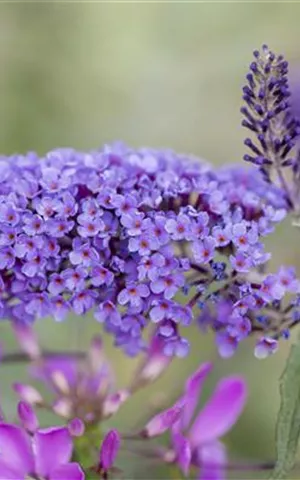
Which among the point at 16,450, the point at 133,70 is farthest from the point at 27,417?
the point at 133,70

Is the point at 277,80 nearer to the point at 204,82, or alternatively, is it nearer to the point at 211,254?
the point at 211,254

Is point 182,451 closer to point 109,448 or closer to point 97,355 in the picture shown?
Answer: point 109,448

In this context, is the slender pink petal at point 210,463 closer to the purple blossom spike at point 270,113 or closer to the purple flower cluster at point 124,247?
the purple flower cluster at point 124,247

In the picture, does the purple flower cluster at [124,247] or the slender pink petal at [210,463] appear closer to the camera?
the purple flower cluster at [124,247]

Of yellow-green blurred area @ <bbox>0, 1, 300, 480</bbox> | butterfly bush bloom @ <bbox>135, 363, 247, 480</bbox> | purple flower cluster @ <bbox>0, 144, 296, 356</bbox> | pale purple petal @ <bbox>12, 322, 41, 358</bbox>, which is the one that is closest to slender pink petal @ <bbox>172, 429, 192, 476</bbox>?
butterfly bush bloom @ <bbox>135, 363, 247, 480</bbox>

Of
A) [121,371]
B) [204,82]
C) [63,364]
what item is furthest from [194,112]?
[63,364]

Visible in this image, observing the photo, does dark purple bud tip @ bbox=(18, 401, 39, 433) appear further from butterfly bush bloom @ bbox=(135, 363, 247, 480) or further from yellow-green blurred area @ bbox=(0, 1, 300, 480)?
yellow-green blurred area @ bbox=(0, 1, 300, 480)

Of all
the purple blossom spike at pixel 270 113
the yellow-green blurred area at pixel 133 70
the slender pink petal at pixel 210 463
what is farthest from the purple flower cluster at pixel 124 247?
the yellow-green blurred area at pixel 133 70
